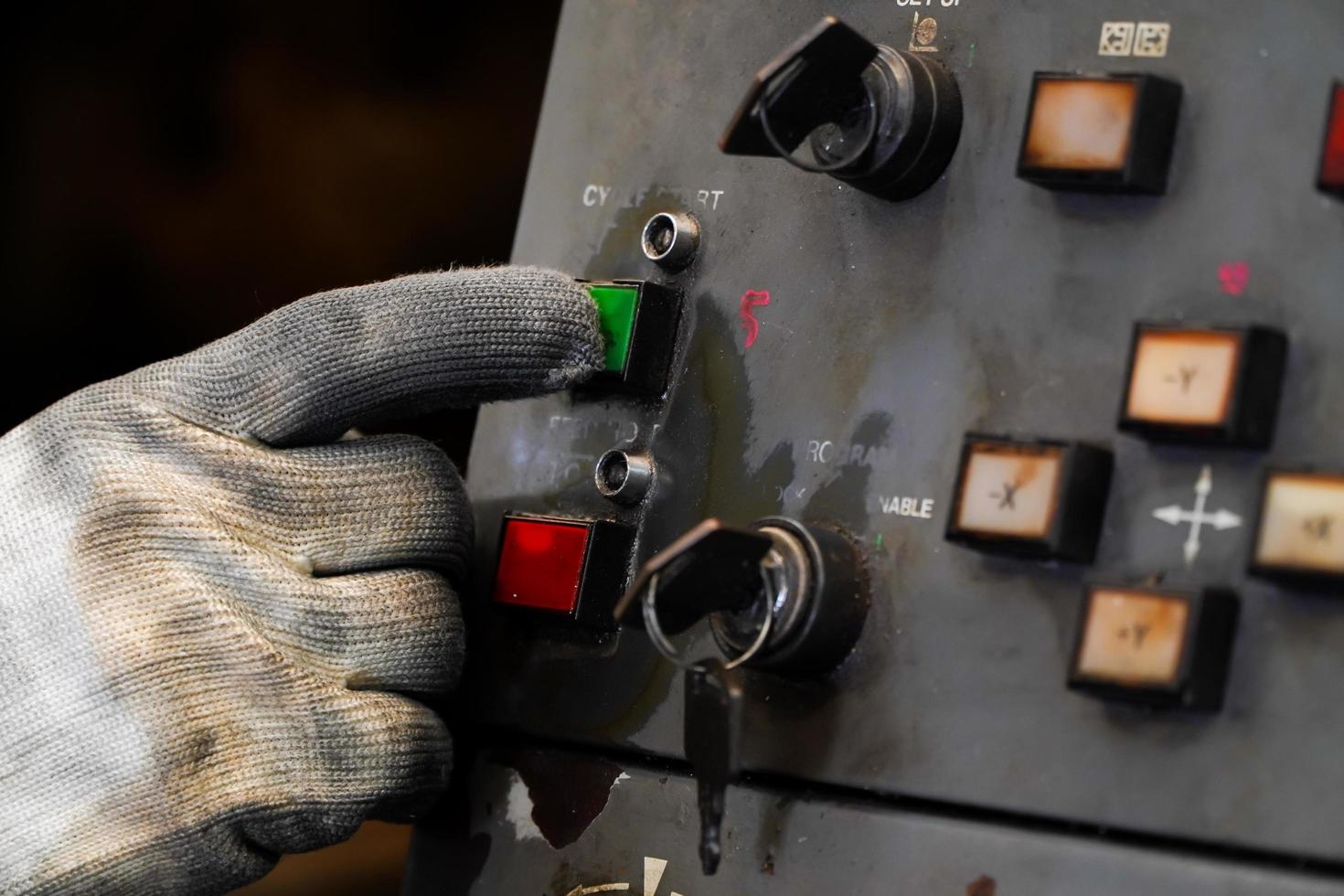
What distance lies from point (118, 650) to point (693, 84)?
0.41 m

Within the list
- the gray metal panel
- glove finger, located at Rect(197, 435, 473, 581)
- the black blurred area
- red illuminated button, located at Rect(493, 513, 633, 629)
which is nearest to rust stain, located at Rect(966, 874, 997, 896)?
the gray metal panel

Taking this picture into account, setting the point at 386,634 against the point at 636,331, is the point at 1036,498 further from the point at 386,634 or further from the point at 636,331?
the point at 386,634

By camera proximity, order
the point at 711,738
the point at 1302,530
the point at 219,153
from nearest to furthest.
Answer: the point at 1302,530 → the point at 711,738 → the point at 219,153

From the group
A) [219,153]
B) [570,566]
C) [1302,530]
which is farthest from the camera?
[219,153]

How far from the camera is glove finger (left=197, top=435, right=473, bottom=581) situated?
78 cm

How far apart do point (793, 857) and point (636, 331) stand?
0.88 ft

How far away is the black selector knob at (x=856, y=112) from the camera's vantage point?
2.09 feet

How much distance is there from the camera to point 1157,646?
1.81 feet

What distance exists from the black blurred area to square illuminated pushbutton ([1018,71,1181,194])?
1.22 m

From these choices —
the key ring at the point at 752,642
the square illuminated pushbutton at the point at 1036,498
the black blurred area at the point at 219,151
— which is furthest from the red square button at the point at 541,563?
the black blurred area at the point at 219,151

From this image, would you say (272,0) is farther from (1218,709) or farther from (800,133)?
(1218,709)

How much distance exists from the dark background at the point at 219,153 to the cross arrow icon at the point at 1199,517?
4.26 feet

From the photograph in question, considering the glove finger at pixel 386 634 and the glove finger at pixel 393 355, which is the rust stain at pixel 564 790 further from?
the glove finger at pixel 393 355

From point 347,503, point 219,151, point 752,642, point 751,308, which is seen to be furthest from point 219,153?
point 752,642
